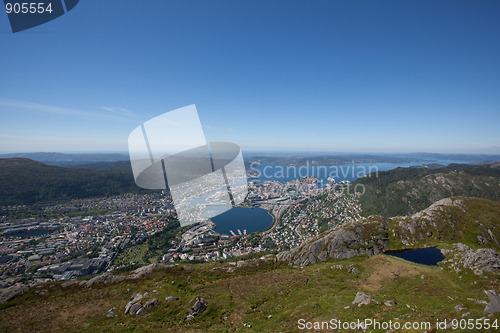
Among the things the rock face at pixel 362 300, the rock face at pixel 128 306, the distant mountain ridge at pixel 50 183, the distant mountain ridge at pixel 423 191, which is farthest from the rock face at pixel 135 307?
the distant mountain ridge at pixel 50 183

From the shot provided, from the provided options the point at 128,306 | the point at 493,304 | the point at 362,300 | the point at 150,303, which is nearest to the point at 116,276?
the point at 128,306

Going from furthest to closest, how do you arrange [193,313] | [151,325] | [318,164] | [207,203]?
[318,164]
[207,203]
[193,313]
[151,325]

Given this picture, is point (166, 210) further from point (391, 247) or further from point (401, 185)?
point (401, 185)

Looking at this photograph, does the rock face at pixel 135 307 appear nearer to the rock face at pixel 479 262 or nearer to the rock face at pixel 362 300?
the rock face at pixel 362 300

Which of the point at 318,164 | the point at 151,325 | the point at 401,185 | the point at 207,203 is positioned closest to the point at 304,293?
the point at 151,325

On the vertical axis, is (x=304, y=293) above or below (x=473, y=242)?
above
